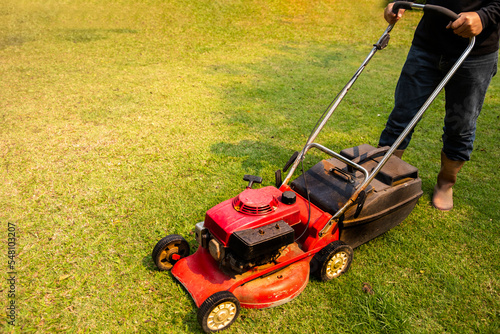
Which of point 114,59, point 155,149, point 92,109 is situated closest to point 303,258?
point 155,149

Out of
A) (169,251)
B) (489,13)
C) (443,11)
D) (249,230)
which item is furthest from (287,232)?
(489,13)

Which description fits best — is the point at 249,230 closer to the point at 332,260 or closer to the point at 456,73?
the point at 332,260

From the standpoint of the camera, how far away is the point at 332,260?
2262mm

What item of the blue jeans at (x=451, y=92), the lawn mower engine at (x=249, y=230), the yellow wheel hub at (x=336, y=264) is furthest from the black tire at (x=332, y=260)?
the blue jeans at (x=451, y=92)

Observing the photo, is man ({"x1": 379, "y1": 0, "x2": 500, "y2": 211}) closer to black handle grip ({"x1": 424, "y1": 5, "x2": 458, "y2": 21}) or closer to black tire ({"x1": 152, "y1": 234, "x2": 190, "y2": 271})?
black handle grip ({"x1": 424, "y1": 5, "x2": 458, "y2": 21})

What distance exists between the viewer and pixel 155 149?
12.7ft

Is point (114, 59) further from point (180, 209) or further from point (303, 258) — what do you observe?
point (303, 258)

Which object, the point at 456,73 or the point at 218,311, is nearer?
the point at 218,311

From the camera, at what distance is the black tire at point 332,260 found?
2.20 meters

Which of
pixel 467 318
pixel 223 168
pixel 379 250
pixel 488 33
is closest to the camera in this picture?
pixel 467 318

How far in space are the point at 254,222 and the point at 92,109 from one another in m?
3.71

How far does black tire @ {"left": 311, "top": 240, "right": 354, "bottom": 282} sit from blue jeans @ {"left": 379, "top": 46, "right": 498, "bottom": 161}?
3.64ft

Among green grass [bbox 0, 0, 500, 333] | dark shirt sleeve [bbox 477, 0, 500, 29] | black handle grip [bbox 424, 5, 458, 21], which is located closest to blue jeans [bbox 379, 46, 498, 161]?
dark shirt sleeve [bbox 477, 0, 500, 29]

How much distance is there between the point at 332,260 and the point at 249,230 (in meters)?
0.65
